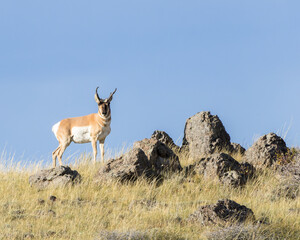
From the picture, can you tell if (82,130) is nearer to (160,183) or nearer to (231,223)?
(160,183)

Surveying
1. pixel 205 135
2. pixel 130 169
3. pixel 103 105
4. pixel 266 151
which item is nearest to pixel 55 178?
pixel 130 169

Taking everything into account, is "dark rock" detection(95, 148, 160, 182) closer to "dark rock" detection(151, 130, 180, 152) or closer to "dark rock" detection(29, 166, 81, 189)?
"dark rock" detection(29, 166, 81, 189)

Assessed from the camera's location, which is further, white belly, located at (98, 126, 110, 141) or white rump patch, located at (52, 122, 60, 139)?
white rump patch, located at (52, 122, 60, 139)

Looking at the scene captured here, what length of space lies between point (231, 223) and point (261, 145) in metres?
6.84

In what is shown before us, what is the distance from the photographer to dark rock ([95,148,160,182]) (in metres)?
12.8

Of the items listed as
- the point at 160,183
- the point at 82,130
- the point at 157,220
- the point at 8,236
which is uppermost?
the point at 82,130

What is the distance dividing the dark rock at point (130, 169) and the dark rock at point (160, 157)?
0.92 ft

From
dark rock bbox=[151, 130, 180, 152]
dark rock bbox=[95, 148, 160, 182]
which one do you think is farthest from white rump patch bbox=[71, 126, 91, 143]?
dark rock bbox=[95, 148, 160, 182]

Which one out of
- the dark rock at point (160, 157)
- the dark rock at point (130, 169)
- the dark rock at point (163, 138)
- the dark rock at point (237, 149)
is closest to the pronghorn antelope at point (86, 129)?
the dark rock at point (163, 138)

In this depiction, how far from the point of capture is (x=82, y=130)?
17.7 m

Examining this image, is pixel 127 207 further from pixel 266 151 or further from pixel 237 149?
pixel 237 149

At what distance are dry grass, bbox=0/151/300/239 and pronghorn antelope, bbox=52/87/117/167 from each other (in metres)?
2.90

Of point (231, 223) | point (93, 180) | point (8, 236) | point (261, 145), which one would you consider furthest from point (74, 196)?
point (261, 145)

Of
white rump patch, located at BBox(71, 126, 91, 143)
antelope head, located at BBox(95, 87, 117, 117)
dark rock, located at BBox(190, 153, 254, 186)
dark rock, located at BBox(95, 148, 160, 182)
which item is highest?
antelope head, located at BBox(95, 87, 117, 117)
